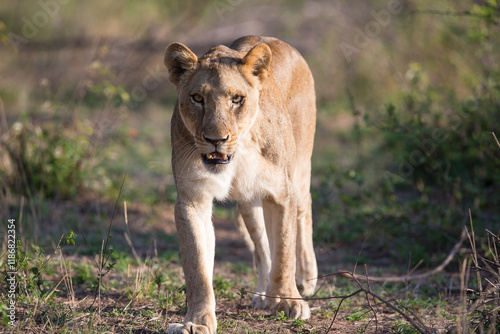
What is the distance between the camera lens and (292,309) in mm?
3658

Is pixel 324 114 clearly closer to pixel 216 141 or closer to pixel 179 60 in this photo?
pixel 179 60

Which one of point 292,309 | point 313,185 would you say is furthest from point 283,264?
point 313,185

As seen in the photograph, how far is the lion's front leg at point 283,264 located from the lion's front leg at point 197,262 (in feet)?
1.45

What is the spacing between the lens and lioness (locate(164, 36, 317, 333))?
3.29 m

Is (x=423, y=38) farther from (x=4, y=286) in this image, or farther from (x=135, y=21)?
(x=4, y=286)

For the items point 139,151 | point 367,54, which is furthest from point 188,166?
point 367,54

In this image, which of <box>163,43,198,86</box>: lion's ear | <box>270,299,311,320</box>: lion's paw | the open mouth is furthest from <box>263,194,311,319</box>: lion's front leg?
<box>163,43,198,86</box>: lion's ear

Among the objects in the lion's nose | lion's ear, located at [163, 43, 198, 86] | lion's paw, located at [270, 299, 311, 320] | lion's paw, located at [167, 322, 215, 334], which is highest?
lion's ear, located at [163, 43, 198, 86]

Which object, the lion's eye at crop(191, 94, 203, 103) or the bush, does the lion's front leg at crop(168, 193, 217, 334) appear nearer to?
the lion's eye at crop(191, 94, 203, 103)

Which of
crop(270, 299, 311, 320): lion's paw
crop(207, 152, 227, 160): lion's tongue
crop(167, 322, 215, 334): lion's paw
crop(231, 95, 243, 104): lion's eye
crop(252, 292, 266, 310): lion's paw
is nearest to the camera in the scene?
crop(167, 322, 215, 334): lion's paw

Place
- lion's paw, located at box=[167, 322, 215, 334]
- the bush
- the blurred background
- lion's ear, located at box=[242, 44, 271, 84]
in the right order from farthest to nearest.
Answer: the bush, the blurred background, lion's ear, located at box=[242, 44, 271, 84], lion's paw, located at box=[167, 322, 215, 334]

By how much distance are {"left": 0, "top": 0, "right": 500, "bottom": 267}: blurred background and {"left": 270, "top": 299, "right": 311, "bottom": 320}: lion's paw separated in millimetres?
1171

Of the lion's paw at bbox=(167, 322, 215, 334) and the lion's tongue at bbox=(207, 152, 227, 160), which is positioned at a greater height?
the lion's tongue at bbox=(207, 152, 227, 160)

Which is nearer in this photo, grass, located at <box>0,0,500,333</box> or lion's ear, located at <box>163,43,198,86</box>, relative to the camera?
lion's ear, located at <box>163,43,198,86</box>
